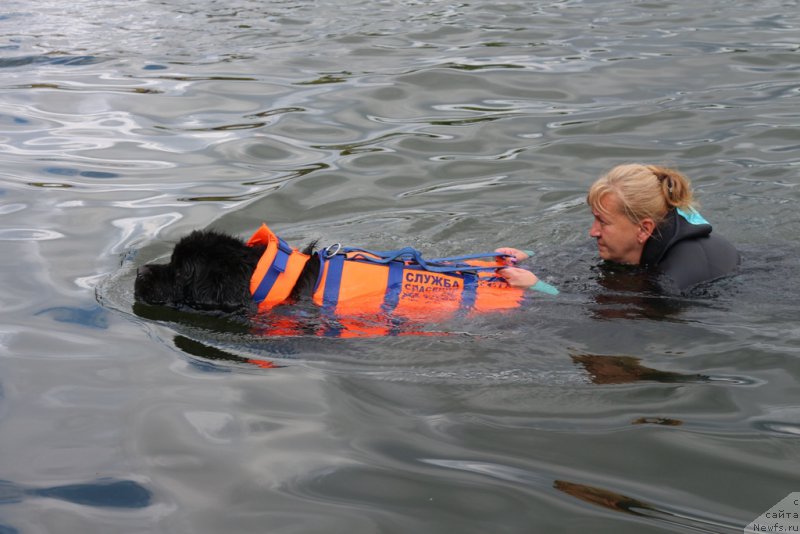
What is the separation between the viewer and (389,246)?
665cm

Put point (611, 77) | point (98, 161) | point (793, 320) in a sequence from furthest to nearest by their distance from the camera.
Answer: point (611, 77), point (98, 161), point (793, 320)

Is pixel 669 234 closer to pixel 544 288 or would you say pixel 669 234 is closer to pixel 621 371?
pixel 544 288

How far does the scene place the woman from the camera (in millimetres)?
5516

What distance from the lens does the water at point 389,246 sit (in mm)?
3590

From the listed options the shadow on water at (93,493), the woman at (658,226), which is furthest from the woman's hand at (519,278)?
the shadow on water at (93,493)

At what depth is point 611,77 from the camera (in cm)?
1037

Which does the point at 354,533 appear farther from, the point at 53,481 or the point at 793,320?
the point at 793,320

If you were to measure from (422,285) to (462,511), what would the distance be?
6.28ft

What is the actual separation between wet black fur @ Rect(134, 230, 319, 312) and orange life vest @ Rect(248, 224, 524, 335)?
0.06 m

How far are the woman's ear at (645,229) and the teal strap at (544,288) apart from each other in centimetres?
74

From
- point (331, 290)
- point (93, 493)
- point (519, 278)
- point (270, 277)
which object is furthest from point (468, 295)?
point (93, 493)

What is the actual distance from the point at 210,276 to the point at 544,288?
1.95 m

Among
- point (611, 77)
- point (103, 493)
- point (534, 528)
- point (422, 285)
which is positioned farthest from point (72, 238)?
point (611, 77)

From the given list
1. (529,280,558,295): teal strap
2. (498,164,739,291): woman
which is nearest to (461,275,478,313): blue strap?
(529,280,558,295): teal strap
